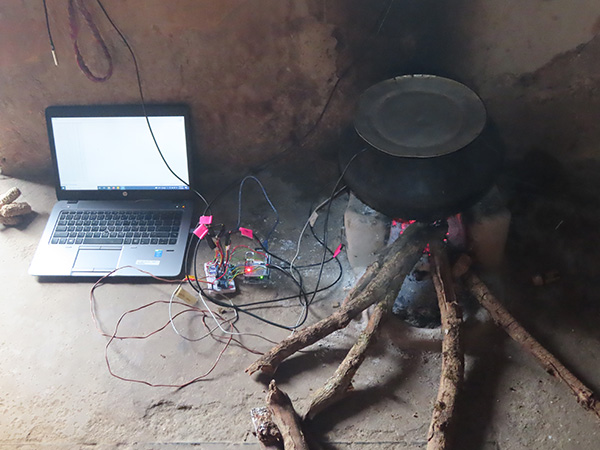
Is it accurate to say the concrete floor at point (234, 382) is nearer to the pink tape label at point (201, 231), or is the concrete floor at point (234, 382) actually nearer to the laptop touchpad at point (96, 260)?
the laptop touchpad at point (96, 260)

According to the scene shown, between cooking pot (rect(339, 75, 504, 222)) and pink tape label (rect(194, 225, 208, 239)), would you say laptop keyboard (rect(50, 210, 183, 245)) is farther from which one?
cooking pot (rect(339, 75, 504, 222))

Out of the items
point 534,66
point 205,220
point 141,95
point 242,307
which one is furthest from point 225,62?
point 534,66

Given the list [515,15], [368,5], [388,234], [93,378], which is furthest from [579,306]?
[93,378]

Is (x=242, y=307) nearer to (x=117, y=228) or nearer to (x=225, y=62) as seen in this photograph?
(x=117, y=228)

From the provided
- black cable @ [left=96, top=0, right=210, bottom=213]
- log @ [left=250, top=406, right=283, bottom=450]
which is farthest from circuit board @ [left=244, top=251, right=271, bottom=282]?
log @ [left=250, top=406, right=283, bottom=450]

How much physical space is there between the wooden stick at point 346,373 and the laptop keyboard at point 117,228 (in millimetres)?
970

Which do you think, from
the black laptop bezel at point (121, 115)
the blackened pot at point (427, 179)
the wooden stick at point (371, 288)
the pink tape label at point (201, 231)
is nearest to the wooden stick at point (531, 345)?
the wooden stick at point (371, 288)

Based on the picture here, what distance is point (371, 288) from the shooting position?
1974 mm

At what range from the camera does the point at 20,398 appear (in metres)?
1.88

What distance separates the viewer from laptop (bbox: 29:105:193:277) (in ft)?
7.63

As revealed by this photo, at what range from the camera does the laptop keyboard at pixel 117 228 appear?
2.37 m

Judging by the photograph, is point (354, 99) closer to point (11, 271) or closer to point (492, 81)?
point (492, 81)

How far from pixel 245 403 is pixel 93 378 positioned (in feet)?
1.88

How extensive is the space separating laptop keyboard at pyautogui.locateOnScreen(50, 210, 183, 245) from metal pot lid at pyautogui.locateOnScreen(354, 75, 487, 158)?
100 cm
